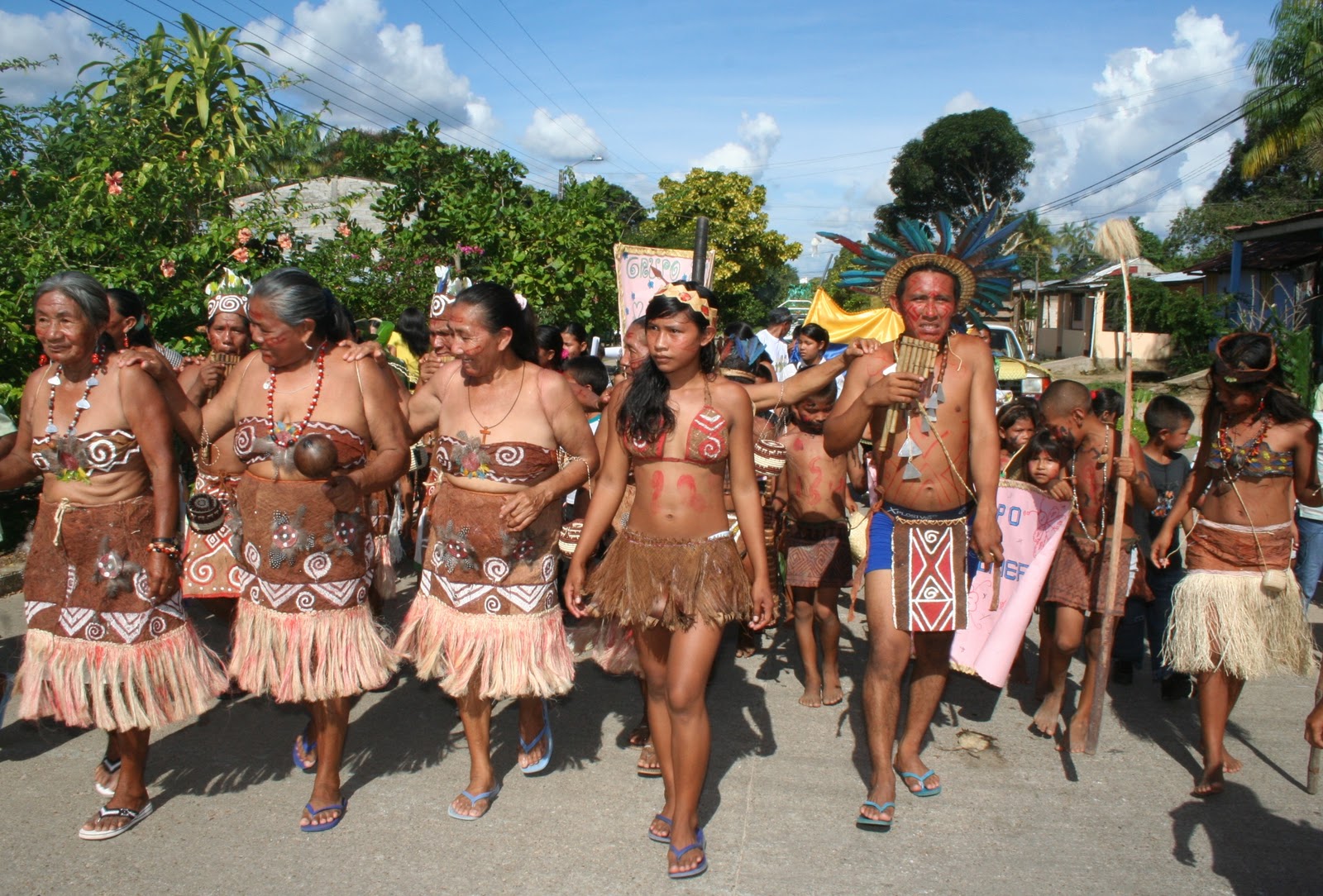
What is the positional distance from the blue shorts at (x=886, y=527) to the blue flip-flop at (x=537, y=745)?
4.94 feet

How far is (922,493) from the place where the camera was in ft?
12.9

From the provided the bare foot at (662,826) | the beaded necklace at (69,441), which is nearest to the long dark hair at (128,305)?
the beaded necklace at (69,441)

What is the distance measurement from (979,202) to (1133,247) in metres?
48.4

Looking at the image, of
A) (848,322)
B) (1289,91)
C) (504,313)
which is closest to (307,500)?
(504,313)

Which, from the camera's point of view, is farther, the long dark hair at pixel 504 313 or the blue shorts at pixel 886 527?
the blue shorts at pixel 886 527

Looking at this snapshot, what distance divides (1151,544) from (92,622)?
16.4 ft

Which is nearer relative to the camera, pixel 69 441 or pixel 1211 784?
pixel 69 441

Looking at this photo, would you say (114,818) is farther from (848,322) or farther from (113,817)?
(848,322)

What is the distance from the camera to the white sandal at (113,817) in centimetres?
359

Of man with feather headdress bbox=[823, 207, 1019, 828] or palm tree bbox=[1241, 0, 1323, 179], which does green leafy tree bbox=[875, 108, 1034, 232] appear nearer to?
palm tree bbox=[1241, 0, 1323, 179]

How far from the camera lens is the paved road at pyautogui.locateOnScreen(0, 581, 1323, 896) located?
338 centimetres

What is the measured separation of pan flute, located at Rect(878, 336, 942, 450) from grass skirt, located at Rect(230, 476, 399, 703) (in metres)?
2.11

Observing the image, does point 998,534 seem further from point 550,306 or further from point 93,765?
point 550,306

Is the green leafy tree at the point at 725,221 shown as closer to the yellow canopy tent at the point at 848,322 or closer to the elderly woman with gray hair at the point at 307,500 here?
the yellow canopy tent at the point at 848,322
